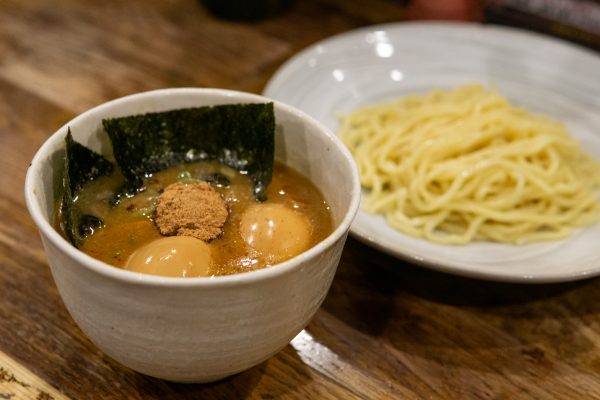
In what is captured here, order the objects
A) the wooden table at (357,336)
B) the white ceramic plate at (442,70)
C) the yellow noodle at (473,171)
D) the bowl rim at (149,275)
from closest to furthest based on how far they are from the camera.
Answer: the bowl rim at (149,275), the wooden table at (357,336), the yellow noodle at (473,171), the white ceramic plate at (442,70)

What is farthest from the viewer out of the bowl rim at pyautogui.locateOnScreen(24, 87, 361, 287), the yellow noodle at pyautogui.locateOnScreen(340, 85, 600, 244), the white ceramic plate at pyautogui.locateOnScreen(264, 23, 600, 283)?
the white ceramic plate at pyautogui.locateOnScreen(264, 23, 600, 283)

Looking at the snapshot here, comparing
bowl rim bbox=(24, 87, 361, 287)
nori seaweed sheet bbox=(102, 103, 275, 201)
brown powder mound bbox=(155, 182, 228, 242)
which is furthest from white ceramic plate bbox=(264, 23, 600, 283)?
bowl rim bbox=(24, 87, 361, 287)

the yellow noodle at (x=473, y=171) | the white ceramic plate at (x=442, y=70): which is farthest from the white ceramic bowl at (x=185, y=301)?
the white ceramic plate at (x=442, y=70)

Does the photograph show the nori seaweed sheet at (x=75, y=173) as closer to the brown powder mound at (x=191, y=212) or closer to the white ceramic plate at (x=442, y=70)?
the brown powder mound at (x=191, y=212)

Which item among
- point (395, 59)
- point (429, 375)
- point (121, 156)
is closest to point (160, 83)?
point (395, 59)

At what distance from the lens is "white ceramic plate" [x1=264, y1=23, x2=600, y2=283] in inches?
82.5

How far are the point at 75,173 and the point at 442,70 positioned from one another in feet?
4.96

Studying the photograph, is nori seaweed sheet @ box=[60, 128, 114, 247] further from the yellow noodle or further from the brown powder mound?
the yellow noodle

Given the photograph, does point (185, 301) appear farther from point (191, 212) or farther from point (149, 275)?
point (191, 212)

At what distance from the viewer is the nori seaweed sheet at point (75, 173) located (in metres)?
1.12

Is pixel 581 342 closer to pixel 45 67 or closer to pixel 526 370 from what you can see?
pixel 526 370

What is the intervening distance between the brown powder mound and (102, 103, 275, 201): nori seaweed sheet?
3.9 inches

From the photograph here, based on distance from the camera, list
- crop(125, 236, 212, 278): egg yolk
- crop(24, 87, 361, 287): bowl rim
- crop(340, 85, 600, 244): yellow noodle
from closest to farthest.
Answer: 1. crop(24, 87, 361, 287): bowl rim
2. crop(125, 236, 212, 278): egg yolk
3. crop(340, 85, 600, 244): yellow noodle

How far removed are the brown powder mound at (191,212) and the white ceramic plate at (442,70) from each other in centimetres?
72
